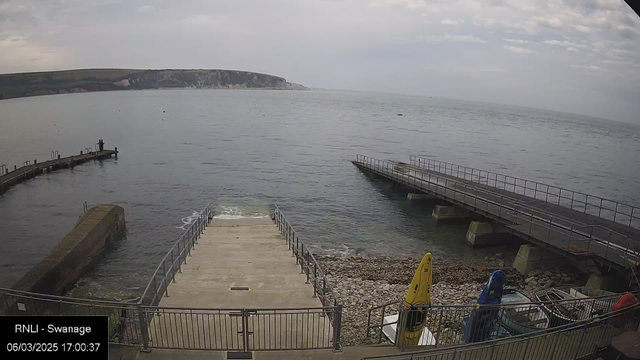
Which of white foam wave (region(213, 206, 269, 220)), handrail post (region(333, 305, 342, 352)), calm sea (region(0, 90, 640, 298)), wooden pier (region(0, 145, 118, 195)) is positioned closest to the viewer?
handrail post (region(333, 305, 342, 352))

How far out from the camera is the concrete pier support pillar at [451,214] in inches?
1187

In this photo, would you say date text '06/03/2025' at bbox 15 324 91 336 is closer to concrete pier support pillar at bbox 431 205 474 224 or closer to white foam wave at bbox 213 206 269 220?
white foam wave at bbox 213 206 269 220

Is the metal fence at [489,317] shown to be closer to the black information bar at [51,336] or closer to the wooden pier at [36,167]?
the black information bar at [51,336]

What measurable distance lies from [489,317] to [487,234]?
1758 cm

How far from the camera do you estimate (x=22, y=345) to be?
19.2ft

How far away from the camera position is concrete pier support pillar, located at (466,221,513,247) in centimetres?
2550

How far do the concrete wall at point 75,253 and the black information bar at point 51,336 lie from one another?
11.8 metres

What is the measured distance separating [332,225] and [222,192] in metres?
14.0

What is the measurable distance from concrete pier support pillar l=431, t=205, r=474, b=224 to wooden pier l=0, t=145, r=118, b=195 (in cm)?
3786

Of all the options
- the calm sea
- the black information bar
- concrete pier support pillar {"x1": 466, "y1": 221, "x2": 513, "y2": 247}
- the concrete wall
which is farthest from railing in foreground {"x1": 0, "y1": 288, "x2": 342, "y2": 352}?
concrete pier support pillar {"x1": 466, "y1": 221, "x2": 513, "y2": 247}

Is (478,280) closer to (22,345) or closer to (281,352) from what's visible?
(281,352)

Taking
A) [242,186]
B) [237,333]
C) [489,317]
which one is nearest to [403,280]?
[489,317]

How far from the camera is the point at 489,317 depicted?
9.30 metres

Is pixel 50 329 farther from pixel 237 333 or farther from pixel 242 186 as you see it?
pixel 242 186
